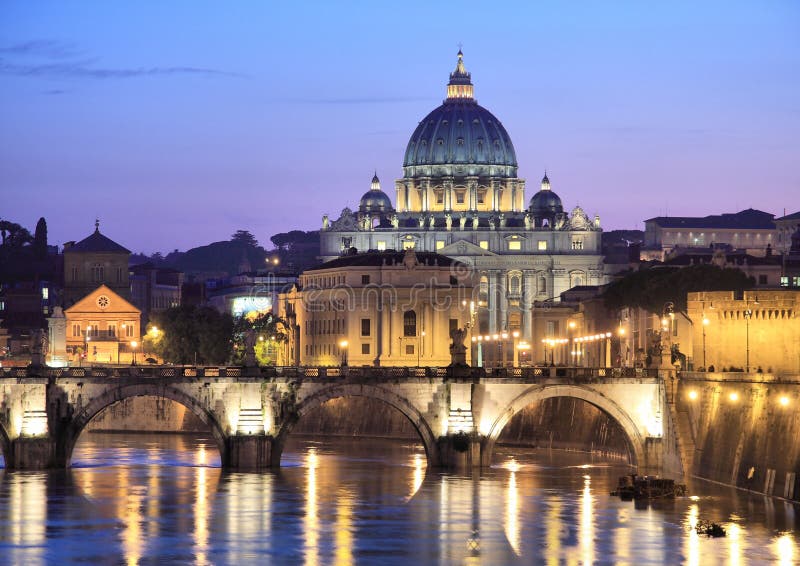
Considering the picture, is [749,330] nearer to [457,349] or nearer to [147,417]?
[457,349]

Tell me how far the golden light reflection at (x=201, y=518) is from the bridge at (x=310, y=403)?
3.19 meters

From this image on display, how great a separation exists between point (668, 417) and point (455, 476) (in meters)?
9.98

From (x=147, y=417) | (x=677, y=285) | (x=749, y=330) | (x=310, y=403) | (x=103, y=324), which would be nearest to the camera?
(x=310, y=403)

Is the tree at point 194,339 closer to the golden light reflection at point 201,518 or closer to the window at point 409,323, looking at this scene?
the window at point 409,323

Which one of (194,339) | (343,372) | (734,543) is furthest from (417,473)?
(194,339)

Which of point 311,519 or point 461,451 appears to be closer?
point 311,519

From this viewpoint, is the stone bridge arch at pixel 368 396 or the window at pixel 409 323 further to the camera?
the window at pixel 409 323

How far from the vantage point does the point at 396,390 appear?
335ft

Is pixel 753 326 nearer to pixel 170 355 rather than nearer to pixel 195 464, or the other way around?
pixel 195 464

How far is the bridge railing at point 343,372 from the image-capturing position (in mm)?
102062

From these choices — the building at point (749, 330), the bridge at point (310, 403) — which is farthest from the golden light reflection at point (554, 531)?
the building at point (749, 330)

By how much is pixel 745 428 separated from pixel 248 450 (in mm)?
22516

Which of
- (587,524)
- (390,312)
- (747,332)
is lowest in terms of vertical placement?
(587,524)

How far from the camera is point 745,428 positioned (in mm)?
93375
